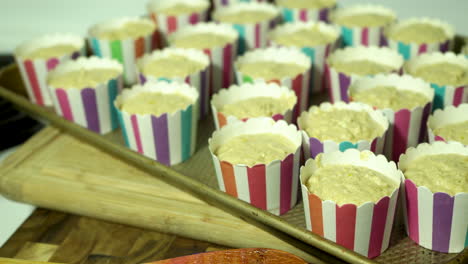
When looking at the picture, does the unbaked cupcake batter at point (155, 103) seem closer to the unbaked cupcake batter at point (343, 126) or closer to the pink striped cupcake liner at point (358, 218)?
the unbaked cupcake batter at point (343, 126)

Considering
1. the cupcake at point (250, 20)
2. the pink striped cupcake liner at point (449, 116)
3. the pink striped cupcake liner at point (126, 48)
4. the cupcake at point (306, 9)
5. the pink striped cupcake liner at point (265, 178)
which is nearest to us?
the pink striped cupcake liner at point (265, 178)

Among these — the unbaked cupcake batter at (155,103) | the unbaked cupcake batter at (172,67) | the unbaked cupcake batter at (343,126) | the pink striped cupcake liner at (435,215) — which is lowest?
the pink striped cupcake liner at (435,215)

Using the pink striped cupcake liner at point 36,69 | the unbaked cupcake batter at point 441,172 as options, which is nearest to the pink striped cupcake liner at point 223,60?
the pink striped cupcake liner at point 36,69

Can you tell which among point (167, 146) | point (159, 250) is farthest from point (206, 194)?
point (167, 146)

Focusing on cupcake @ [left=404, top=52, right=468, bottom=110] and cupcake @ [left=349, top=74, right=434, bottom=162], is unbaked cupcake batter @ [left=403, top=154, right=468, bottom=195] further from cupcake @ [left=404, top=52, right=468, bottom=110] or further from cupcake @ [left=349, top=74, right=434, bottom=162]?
cupcake @ [left=404, top=52, right=468, bottom=110]

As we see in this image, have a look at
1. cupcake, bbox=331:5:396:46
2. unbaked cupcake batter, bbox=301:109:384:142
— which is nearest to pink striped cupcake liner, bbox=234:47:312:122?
unbaked cupcake batter, bbox=301:109:384:142
